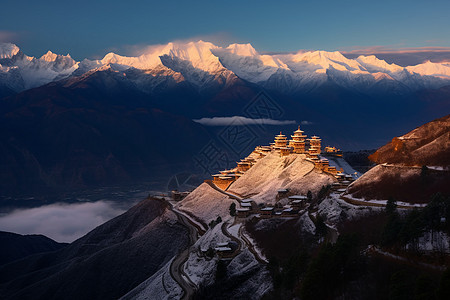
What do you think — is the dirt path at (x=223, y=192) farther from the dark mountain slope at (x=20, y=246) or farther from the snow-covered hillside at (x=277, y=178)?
the dark mountain slope at (x=20, y=246)

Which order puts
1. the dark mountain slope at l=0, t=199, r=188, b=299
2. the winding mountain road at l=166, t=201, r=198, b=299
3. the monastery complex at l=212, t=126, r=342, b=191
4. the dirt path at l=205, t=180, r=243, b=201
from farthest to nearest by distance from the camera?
the monastery complex at l=212, t=126, r=342, b=191, the dirt path at l=205, t=180, r=243, b=201, the dark mountain slope at l=0, t=199, r=188, b=299, the winding mountain road at l=166, t=201, r=198, b=299

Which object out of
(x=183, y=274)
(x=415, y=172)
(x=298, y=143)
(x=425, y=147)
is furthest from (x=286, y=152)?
(x=183, y=274)

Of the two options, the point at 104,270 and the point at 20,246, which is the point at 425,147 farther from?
Result: the point at 20,246

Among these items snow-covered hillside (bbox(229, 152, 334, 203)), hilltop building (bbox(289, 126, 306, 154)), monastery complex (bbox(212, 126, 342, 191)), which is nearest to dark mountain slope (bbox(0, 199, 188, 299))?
snow-covered hillside (bbox(229, 152, 334, 203))

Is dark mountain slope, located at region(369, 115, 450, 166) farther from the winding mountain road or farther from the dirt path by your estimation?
the dirt path

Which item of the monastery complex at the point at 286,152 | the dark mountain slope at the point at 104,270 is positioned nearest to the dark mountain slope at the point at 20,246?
the dark mountain slope at the point at 104,270

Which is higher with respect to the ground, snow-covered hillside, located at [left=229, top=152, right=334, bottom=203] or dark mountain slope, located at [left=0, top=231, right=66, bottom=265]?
snow-covered hillside, located at [left=229, top=152, right=334, bottom=203]

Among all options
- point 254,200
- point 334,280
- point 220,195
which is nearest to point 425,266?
point 334,280

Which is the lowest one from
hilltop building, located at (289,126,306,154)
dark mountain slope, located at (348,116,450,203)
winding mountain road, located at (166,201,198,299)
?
winding mountain road, located at (166,201,198,299)

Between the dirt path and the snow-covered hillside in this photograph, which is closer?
the snow-covered hillside
